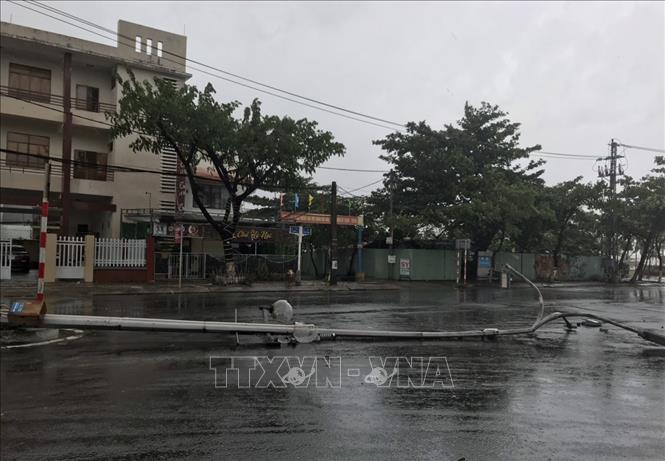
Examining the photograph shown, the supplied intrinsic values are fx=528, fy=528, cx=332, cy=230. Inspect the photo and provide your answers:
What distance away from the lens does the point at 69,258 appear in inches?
885

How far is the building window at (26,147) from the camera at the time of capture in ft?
91.5

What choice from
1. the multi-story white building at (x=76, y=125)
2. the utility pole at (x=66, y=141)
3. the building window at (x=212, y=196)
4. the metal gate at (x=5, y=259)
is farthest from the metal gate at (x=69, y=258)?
the building window at (x=212, y=196)

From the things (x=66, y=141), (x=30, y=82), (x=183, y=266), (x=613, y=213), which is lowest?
(x=183, y=266)

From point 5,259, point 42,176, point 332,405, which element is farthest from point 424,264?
point 332,405

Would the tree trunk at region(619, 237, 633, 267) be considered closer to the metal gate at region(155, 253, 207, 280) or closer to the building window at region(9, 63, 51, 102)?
the metal gate at region(155, 253, 207, 280)

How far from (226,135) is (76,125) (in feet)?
36.6

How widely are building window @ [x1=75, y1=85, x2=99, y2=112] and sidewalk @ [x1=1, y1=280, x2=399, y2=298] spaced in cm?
1245

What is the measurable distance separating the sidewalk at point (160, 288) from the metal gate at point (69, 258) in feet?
2.71

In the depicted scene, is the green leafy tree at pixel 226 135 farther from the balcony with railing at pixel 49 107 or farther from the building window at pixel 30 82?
the building window at pixel 30 82

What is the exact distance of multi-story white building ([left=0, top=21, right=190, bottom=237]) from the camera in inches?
1064

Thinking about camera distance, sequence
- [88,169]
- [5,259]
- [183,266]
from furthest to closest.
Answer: [88,169], [183,266], [5,259]

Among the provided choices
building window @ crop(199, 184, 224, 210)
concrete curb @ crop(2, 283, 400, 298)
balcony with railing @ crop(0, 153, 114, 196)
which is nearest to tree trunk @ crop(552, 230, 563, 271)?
concrete curb @ crop(2, 283, 400, 298)

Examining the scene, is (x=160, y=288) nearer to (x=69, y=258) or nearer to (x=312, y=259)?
(x=69, y=258)

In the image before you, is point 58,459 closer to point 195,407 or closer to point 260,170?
point 195,407
